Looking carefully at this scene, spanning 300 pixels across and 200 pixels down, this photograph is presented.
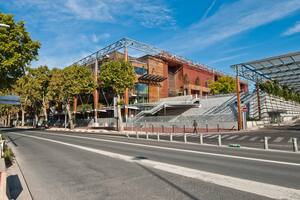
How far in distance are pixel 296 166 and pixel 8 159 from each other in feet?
36.7

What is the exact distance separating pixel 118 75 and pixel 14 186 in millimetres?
33185

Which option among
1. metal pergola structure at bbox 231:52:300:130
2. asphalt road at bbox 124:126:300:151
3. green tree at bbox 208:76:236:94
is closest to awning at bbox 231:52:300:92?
metal pergola structure at bbox 231:52:300:130

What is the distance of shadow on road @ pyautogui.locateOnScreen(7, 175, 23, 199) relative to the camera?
6797 mm

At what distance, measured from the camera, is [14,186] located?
7.68 meters

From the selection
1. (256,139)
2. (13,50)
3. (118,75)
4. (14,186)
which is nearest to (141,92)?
(118,75)

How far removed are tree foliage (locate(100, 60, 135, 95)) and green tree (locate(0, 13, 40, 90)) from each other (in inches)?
379

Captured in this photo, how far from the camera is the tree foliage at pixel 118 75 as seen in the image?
132ft

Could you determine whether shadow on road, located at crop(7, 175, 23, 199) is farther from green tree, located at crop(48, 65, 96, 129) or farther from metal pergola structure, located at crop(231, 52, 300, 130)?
green tree, located at crop(48, 65, 96, 129)

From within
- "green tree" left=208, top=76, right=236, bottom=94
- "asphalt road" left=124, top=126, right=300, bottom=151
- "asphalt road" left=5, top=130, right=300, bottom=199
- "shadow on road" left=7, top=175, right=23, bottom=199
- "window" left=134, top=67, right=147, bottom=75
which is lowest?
"shadow on road" left=7, top=175, right=23, bottom=199

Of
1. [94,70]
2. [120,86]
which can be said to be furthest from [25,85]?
[120,86]

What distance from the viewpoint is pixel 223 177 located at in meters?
7.90

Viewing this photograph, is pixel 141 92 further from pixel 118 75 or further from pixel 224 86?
pixel 118 75

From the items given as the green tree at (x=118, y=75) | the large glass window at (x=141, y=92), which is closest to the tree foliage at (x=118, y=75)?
the green tree at (x=118, y=75)

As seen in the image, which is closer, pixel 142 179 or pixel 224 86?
pixel 142 179
